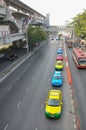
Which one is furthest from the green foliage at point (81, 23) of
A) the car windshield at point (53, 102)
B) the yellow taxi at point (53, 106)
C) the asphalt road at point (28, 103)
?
the car windshield at point (53, 102)

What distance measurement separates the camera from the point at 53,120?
25.8m

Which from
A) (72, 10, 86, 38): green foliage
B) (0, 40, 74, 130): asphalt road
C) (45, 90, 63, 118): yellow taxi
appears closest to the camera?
(0, 40, 74, 130): asphalt road

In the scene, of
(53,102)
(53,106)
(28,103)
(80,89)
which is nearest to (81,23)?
(80,89)

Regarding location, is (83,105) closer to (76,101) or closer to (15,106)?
(76,101)

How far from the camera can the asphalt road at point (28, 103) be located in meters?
24.9

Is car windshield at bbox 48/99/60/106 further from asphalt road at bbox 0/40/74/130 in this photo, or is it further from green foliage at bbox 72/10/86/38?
green foliage at bbox 72/10/86/38

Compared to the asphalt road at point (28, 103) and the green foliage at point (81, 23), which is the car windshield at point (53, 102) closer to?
the asphalt road at point (28, 103)

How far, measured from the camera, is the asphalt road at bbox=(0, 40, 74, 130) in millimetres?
24906

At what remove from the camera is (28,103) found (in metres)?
31.5

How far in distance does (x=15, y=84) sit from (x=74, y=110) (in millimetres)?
16636

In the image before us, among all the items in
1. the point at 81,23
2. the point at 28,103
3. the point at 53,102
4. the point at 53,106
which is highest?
the point at 81,23

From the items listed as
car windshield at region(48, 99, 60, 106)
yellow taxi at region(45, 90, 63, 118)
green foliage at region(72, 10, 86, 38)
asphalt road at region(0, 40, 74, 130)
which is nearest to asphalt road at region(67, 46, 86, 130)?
asphalt road at region(0, 40, 74, 130)

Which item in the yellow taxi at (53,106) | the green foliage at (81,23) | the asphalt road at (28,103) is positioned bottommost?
the asphalt road at (28,103)

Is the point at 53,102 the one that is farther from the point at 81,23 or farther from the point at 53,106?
the point at 81,23
